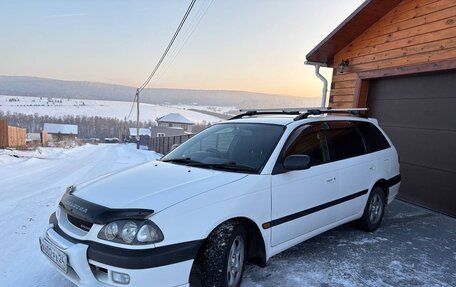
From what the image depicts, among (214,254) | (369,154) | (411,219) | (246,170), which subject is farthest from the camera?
(411,219)

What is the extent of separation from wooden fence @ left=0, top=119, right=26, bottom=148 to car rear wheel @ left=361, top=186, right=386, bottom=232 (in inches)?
889

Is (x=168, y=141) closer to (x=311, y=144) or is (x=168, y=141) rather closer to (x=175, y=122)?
(x=311, y=144)

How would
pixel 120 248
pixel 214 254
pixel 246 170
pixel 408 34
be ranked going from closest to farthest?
pixel 120 248, pixel 214 254, pixel 246 170, pixel 408 34

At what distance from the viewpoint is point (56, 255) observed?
104 inches

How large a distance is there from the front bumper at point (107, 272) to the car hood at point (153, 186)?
395 mm

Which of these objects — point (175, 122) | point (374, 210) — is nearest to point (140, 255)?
point (374, 210)

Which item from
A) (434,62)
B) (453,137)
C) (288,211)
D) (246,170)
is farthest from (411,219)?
(246,170)

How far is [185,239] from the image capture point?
248 centimetres

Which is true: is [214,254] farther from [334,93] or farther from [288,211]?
[334,93]

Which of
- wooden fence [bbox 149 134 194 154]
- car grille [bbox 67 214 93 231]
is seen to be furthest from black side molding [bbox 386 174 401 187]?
wooden fence [bbox 149 134 194 154]

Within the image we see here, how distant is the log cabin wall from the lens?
6004mm

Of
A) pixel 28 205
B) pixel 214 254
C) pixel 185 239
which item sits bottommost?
pixel 28 205

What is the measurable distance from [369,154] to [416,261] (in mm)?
1443

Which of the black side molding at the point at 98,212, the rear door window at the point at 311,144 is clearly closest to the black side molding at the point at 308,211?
Answer: the rear door window at the point at 311,144
